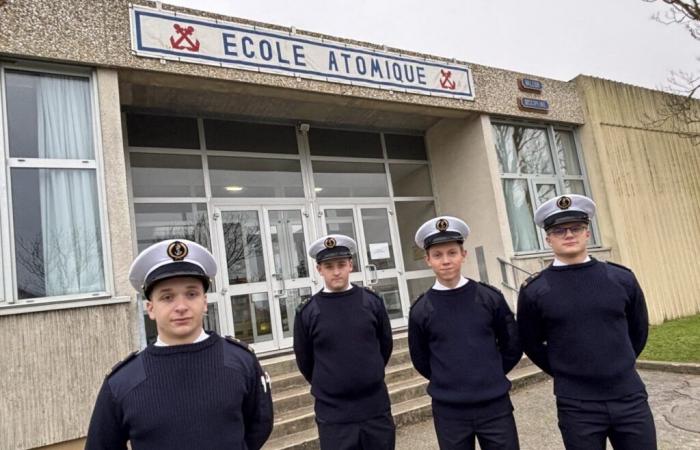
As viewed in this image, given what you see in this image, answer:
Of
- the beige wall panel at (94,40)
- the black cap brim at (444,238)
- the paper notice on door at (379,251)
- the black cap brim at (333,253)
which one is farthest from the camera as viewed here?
the paper notice on door at (379,251)

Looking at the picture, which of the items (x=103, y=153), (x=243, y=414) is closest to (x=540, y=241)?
(x=103, y=153)

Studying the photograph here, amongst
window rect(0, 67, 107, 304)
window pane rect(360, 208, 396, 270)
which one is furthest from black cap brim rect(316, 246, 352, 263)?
window pane rect(360, 208, 396, 270)

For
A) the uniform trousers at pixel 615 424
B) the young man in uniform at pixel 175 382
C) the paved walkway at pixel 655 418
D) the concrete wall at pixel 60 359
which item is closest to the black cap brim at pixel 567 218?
the uniform trousers at pixel 615 424

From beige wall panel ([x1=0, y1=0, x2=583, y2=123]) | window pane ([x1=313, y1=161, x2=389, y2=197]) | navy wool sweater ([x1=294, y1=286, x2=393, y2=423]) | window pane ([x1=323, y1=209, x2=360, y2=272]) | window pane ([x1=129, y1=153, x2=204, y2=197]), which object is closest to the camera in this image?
navy wool sweater ([x1=294, y1=286, x2=393, y2=423])

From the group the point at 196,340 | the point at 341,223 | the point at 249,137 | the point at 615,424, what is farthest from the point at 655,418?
the point at 249,137

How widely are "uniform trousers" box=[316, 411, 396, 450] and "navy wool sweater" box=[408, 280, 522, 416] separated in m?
0.36

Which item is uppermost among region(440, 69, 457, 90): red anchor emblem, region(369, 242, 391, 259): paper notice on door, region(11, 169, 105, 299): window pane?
region(440, 69, 457, 90): red anchor emblem

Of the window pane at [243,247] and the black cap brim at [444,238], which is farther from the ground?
the window pane at [243,247]

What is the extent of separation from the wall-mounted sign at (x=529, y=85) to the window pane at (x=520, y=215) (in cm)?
156

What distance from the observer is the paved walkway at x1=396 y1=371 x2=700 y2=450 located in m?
3.63

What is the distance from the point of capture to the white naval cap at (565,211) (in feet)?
7.54

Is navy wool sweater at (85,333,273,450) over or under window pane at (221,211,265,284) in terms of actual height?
under

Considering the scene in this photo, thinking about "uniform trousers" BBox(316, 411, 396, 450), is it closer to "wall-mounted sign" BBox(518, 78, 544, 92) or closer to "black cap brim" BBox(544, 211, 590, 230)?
"black cap brim" BBox(544, 211, 590, 230)

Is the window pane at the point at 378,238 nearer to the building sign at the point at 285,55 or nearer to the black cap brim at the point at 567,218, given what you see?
the building sign at the point at 285,55
